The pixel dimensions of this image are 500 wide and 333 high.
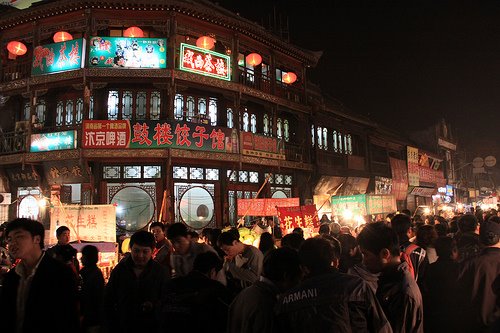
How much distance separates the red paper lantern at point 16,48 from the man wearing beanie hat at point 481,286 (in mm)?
17553

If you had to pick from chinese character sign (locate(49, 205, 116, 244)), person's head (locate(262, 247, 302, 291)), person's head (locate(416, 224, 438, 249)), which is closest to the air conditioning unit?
chinese character sign (locate(49, 205, 116, 244))

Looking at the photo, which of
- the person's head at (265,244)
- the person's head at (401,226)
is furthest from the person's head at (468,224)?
the person's head at (265,244)

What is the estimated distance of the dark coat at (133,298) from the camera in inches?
170

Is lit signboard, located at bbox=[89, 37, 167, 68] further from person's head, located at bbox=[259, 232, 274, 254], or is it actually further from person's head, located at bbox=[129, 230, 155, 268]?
person's head, located at bbox=[129, 230, 155, 268]

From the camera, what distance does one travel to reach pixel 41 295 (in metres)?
3.29

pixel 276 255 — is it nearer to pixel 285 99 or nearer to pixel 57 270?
pixel 57 270

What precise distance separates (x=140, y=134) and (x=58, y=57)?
15.0ft

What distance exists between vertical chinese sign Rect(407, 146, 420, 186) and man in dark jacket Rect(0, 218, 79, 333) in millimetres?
31741

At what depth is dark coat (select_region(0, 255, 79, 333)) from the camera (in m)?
3.25

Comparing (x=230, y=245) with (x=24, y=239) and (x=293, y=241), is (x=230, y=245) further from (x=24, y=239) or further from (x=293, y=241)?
(x=24, y=239)

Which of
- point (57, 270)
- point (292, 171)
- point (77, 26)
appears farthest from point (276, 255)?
point (292, 171)

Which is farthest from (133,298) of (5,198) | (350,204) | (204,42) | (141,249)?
(5,198)

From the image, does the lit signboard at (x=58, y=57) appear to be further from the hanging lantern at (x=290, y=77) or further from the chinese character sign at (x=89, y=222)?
the hanging lantern at (x=290, y=77)

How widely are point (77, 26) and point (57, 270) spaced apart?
49.9 ft
